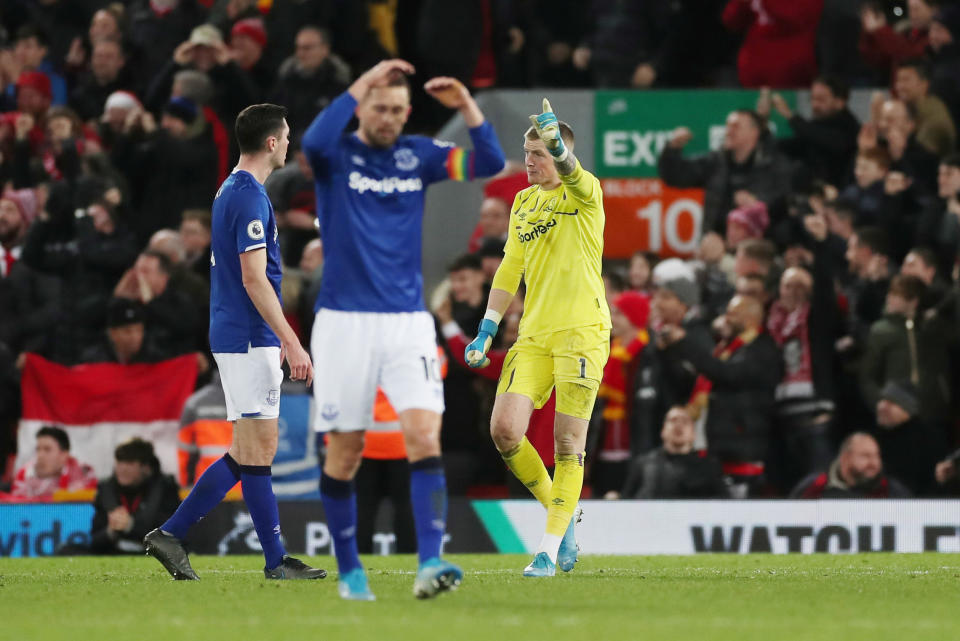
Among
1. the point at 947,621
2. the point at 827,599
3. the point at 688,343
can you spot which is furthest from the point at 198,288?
the point at 947,621

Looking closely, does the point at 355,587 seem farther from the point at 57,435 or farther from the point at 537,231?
the point at 57,435

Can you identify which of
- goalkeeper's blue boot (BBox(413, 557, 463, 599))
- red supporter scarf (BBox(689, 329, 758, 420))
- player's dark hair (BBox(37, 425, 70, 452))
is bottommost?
goalkeeper's blue boot (BBox(413, 557, 463, 599))

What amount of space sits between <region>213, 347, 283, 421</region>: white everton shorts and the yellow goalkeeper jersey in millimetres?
1505

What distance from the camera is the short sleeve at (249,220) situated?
8344mm

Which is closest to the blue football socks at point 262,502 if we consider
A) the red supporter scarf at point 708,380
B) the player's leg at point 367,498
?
the player's leg at point 367,498

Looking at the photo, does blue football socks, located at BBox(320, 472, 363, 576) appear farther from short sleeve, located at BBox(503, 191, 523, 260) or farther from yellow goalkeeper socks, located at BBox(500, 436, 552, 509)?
short sleeve, located at BBox(503, 191, 523, 260)

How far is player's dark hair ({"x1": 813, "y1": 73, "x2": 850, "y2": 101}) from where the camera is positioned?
15.2m

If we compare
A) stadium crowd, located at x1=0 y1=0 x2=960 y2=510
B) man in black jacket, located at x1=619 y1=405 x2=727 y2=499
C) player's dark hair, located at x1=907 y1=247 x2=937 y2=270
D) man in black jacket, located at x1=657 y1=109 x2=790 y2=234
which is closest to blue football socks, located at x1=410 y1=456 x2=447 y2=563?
stadium crowd, located at x1=0 y1=0 x2=960 y2=510

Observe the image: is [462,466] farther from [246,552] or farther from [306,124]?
[306,124]

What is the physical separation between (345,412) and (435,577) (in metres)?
0.88

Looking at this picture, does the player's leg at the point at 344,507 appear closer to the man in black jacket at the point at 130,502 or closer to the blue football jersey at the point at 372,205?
the blue football jersey at the point at 372,205

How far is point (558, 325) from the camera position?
9.40 metres

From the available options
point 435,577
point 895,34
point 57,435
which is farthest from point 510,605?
point 895,34

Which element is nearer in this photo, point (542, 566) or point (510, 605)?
point (510, 605)
